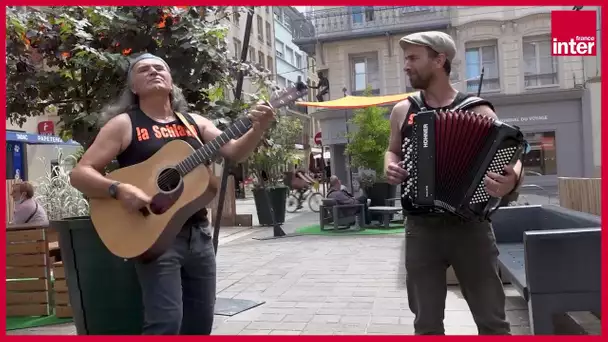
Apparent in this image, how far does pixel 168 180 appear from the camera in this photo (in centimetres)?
265

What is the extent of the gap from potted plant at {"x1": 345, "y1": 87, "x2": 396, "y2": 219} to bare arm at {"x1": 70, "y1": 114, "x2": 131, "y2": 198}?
9975 millimetres

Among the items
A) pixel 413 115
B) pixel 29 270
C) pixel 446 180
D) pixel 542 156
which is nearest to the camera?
pixel 446 180

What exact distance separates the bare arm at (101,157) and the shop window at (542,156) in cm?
2064

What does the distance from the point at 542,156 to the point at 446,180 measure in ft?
67.9

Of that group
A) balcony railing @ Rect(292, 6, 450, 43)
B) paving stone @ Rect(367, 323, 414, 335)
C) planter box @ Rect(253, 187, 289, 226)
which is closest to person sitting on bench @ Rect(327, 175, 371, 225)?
planter box @ Rect(253, 187, 289, 226)

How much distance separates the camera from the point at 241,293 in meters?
5.64

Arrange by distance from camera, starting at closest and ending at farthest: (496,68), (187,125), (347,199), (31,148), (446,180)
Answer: (446,180) < (187,125) < (347,199) < (31,148) < (496,68)

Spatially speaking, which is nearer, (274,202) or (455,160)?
(455,160)

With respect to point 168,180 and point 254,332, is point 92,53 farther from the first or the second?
point 254,332

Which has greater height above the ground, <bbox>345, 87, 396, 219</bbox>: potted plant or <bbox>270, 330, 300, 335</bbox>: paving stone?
<bbox>345, 87, 396, 219</bbox>: potted plant

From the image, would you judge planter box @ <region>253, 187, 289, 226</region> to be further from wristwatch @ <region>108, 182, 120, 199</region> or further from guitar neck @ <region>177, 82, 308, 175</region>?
wristwatch @ <region>108, 182, 120, 199</region>

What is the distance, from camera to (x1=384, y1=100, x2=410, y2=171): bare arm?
2.68 metres

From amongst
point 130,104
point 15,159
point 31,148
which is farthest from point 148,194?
point 31,148

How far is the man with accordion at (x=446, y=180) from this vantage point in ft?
7.88
